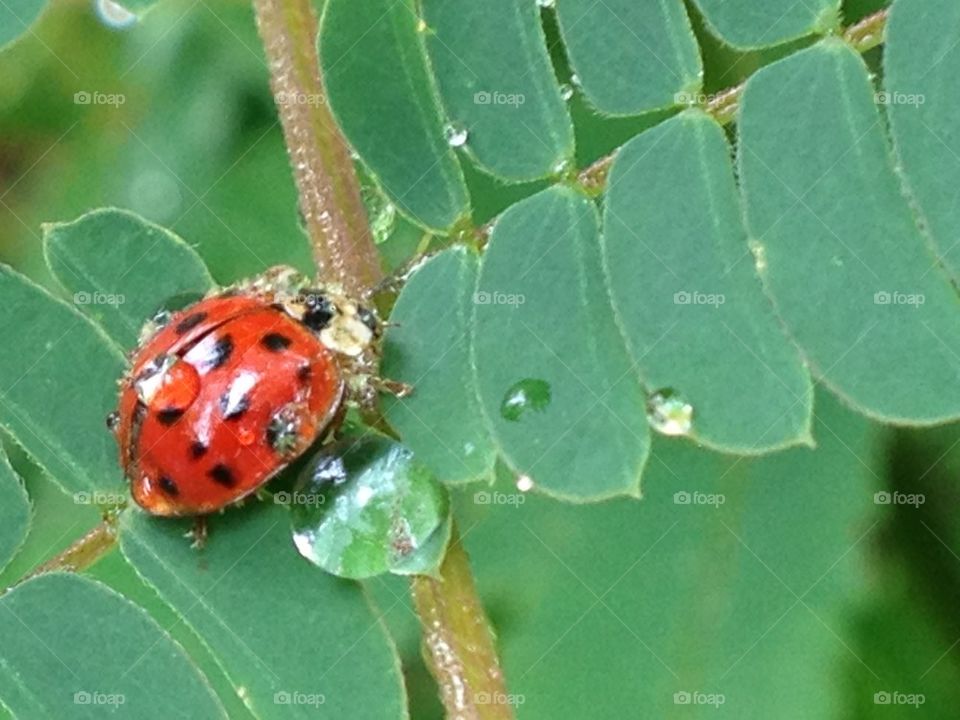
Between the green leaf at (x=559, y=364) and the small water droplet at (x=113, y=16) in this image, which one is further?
the small water droplet at (x=113, y=16)

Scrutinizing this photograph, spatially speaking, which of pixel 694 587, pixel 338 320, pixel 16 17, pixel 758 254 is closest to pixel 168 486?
pixel 338 320

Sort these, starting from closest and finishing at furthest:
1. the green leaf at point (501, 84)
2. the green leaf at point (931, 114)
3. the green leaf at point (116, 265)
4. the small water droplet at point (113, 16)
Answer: the green leaf at point (931, 114), the green leaf at point (501, 84), the green leaf at point (116, 265), the small water droplet at point (113, 16)

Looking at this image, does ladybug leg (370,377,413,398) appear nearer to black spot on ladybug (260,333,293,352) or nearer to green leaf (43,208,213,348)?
black spot on ladybug (260,333,293,352)

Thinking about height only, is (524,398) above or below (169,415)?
below

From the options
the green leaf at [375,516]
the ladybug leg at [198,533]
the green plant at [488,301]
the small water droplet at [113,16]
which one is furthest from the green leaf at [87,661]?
the small water droplet at [113,16]

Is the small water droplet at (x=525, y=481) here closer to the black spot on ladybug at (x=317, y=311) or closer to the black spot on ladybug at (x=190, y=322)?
the black spot on ladybug at (x=317, y=311)

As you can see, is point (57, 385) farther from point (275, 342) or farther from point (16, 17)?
point (16, 17)

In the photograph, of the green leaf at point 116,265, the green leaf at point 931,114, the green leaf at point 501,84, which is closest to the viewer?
the green leaf at point 931,114

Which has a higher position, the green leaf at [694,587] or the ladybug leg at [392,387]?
the ladybug leg at [392,387]
